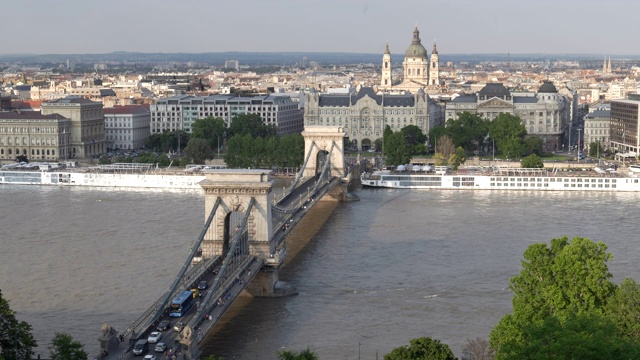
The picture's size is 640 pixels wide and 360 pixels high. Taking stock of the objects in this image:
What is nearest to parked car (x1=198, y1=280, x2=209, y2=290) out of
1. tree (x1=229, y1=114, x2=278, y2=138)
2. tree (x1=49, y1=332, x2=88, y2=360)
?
tree (x1=49, y1=332, x2=88, y2=360)

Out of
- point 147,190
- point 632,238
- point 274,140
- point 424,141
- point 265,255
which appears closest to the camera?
point 265,255

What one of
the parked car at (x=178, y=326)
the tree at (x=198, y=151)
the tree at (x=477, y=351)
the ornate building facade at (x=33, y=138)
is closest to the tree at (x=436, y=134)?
the tree at (x=198, y=151)

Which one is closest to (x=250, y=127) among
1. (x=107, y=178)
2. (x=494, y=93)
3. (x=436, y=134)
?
(x=436, y=134)

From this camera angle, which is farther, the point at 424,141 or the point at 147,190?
the point at 424,141

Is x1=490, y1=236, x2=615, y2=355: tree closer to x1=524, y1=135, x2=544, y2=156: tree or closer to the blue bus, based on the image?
the blue bus

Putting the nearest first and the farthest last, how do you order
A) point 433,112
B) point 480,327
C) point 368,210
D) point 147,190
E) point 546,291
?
point 546,291 → point 480,327 → point 368,210 → point 147,190 → point 433,112

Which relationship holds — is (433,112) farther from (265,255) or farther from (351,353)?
(351,353)

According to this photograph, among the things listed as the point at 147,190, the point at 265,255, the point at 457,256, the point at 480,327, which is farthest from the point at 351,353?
the point at 147,190
